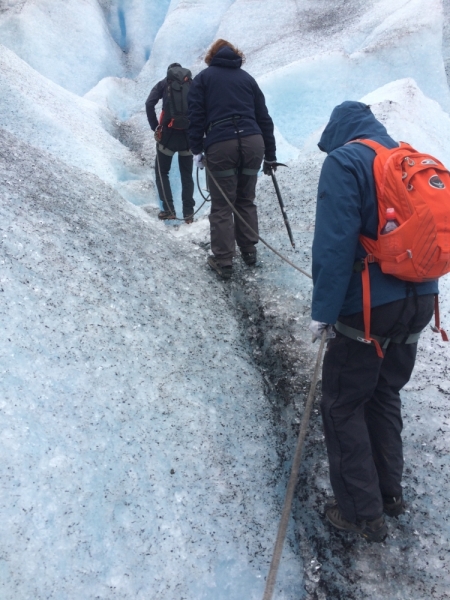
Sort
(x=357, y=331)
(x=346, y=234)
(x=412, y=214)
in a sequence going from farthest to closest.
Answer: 1. (x=357, y=331)
2. (x=346, y=234)
3. (x=412, y=214)

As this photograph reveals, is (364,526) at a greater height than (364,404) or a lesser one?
lesser

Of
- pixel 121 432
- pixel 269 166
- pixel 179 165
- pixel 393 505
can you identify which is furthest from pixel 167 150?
pixel 393 505

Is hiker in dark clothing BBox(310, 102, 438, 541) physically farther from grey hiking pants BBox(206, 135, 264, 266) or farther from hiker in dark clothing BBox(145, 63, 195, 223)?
hiker in dark clothing BBox(145, 63, 195, 223)

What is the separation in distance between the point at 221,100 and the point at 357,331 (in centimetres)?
266

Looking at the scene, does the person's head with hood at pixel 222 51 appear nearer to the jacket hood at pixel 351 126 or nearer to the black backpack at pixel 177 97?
the black backpack at pixel 177 97

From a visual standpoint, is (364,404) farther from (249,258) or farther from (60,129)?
(60,129)

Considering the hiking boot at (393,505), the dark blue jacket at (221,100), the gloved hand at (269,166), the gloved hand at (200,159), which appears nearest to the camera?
the hiking boot at (393,505)

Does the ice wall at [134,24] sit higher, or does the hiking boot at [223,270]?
the hiking boot at [223,270]

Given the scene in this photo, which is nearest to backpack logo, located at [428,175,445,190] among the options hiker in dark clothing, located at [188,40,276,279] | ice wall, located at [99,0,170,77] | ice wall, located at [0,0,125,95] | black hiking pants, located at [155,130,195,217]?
hiker in dark clothing, located at [188,40,276,279]

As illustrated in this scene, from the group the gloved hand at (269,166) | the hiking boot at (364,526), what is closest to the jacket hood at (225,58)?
the gloved hand at (269,166)

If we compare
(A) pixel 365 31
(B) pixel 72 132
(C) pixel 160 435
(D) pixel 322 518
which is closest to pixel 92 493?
(C) pixel 160 435

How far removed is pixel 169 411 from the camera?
10.1 ft

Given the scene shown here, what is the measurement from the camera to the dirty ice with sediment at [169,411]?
2434mm

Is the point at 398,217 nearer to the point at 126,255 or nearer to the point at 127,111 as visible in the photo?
the point at 126,255
